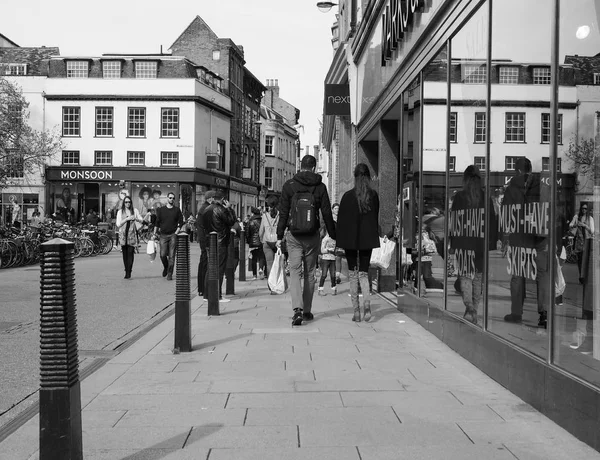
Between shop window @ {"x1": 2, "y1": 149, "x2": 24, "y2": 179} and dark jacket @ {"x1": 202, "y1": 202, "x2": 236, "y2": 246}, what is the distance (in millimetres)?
33901

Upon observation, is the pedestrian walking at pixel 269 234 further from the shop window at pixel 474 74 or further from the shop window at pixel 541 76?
the shop window at pixel 541 76

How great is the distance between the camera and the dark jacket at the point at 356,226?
8867 mm

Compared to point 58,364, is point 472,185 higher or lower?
higher

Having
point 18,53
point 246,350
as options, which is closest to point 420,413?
point 246,350

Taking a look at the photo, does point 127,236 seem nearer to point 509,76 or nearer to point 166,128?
point 509,76

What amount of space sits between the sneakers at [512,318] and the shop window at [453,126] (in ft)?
7.21

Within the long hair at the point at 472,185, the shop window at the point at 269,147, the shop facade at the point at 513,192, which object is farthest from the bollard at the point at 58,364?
the shop window at the point at 269,147

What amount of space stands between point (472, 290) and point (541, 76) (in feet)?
7.22

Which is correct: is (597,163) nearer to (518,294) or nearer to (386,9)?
(518,294)

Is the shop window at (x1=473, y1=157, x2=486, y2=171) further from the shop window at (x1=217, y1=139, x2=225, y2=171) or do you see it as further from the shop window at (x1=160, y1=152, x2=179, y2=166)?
the shop window at (x1=217, y1=139, x2=225, y2=171)

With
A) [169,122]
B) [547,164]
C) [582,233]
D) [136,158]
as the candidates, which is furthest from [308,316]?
[169,122]

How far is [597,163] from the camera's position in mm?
4223

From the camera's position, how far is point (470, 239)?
645 centimetres

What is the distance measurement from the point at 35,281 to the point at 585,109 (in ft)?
43.3
